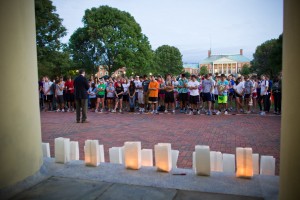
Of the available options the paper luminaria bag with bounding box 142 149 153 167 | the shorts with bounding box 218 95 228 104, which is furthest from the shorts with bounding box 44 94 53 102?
the paper luminaria bag with bounding box 142 149 153 167

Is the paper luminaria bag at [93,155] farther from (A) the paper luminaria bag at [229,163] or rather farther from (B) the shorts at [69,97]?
(B) the shorts at [69,97]

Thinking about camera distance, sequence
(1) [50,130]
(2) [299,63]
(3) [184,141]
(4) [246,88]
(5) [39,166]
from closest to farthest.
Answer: (2) [299,63] → (5) [39,166] → (3) [184,141] → (1) [50,130] → (4) [246,88]

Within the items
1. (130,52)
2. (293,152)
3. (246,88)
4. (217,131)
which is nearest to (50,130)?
(217,131)

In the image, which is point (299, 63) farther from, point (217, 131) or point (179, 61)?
point (179, 61)

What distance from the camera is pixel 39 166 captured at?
2.83 meters

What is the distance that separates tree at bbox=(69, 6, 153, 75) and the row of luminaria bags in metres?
Result: 36.4

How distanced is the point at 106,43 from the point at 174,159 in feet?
124

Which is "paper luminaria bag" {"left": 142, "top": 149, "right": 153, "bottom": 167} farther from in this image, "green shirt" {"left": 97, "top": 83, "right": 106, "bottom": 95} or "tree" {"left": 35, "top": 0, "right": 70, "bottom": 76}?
"tree" {"left": 35, "top": 0, "right": 70, "bottom": 76}

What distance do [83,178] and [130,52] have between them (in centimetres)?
3752

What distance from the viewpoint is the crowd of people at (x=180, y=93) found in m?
13.9

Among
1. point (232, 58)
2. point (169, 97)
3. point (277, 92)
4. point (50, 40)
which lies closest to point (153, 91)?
point (169, 97)

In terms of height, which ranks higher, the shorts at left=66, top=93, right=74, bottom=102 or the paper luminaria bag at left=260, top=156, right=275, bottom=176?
the shorts at left=66, top=93, right=74, bottom=102

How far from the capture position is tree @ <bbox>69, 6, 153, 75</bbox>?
3912 centimetres

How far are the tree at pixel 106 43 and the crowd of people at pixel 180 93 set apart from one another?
73.4 ft
